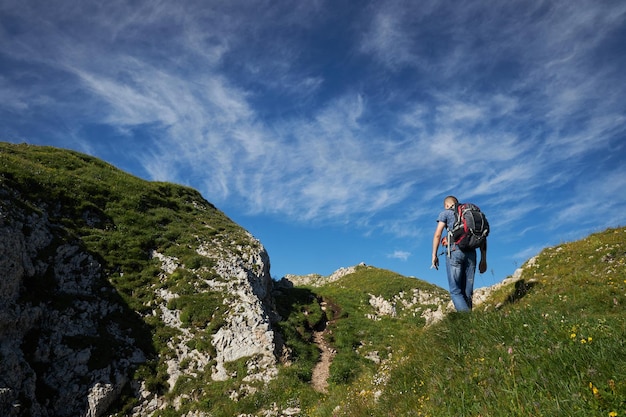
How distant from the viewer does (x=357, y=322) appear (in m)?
31.7

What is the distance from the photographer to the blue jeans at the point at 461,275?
1091 cm

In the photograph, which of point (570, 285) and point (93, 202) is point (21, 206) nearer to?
point (93, 202)

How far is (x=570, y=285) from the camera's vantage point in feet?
42.2

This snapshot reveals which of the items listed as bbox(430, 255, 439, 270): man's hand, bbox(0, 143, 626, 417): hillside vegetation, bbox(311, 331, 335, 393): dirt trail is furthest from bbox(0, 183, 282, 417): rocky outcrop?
bbox(430, 255, 439, 270): man's hand

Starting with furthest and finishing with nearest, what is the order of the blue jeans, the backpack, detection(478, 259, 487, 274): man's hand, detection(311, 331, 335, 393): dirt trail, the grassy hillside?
detection(311, 331, 335, 393): dirt trail
detection(478, 259, 487, 274): man's hand
the blue jeans
the backpack
the grassy hillside

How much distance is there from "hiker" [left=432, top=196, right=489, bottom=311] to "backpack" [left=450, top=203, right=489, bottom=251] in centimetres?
10

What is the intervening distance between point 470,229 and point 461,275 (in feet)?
5.14

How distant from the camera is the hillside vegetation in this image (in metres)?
4.92

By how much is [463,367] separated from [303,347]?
1973 centimetres

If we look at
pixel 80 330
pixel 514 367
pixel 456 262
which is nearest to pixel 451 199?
pixel 456 262

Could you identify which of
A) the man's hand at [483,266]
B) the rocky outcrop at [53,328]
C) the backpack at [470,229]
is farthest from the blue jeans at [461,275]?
the rocky outcrop at [53,328]

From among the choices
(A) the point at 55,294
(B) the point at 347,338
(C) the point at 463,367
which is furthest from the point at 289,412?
(A) the point at 55,294

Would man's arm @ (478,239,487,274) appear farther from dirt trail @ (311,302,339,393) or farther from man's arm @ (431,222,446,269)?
dirt trail @ (311,302,339,393)

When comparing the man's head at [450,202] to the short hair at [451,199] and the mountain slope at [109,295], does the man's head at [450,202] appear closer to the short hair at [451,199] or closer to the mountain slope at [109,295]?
the short hair at [451,199]
